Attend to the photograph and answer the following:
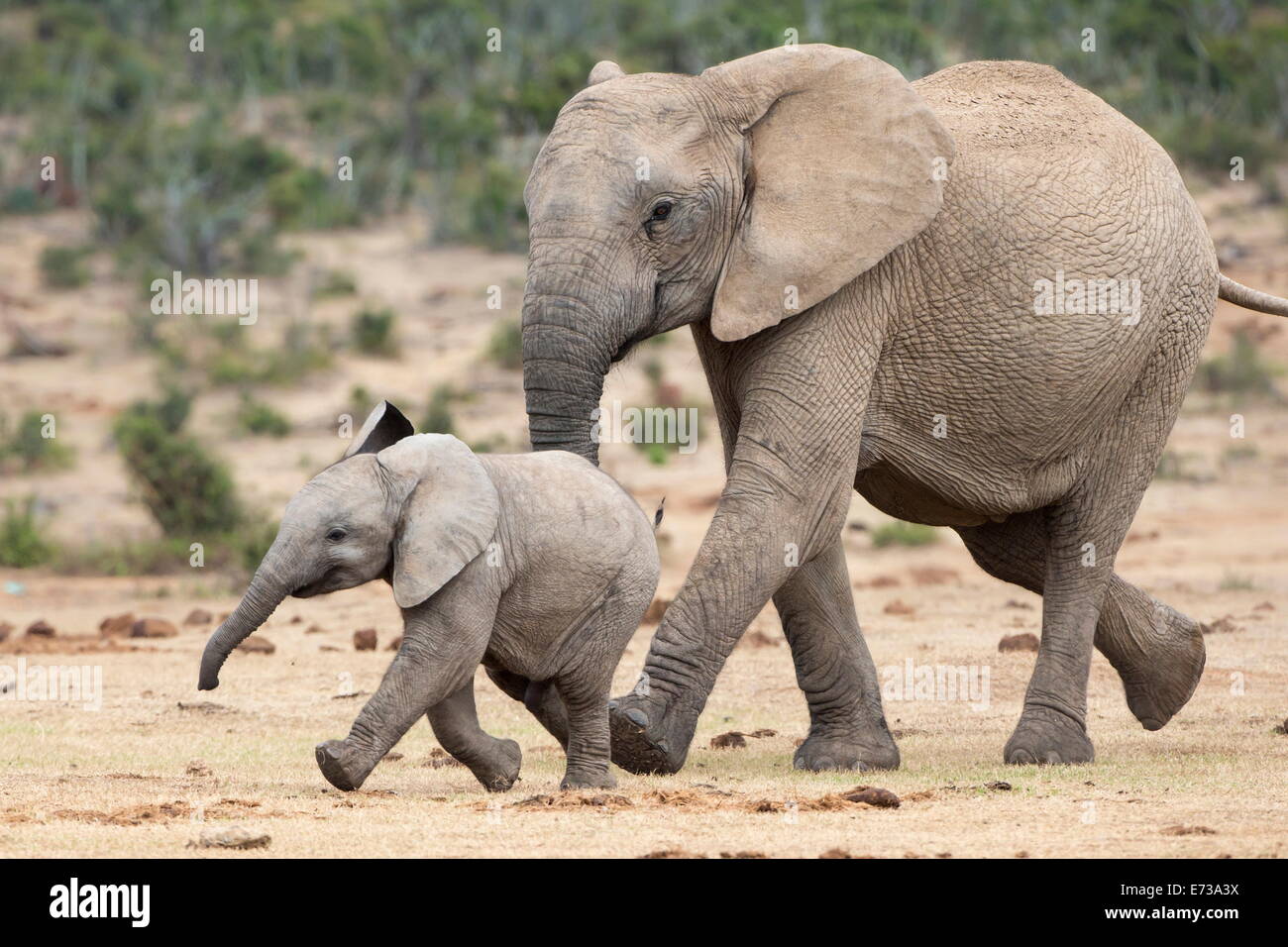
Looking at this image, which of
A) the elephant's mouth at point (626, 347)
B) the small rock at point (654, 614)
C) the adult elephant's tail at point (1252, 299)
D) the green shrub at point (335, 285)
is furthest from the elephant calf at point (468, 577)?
the green shrub at point (335, 285)

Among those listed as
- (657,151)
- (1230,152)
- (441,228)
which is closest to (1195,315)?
(657,151)

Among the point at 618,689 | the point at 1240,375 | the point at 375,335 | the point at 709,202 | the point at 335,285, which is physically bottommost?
the point at 618,689

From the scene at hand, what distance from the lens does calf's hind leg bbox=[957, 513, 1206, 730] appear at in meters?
9.17

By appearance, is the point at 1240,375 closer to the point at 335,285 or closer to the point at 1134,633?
the point at 335,285

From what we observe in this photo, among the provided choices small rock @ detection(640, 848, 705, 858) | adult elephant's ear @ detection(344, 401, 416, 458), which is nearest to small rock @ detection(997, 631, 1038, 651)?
adult elephant's ear @ detection(344, 401, 416, 458)

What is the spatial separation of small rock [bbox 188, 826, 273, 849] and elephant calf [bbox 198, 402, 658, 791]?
793 mm

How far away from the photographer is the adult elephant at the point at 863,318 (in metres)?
7.48

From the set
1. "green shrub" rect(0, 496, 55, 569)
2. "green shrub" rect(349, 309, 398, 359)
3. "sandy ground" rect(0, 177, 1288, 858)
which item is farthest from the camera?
"green shrub" rect(349, 309, 398, 359)

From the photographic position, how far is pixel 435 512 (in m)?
6.71

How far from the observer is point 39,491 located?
718 inches

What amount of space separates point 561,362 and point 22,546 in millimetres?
9983

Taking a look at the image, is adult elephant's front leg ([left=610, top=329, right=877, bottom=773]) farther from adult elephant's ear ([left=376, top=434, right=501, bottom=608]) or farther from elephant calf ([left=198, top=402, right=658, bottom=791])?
adult elephant's ear ([left=376, top=434, right=501, bottom=608])

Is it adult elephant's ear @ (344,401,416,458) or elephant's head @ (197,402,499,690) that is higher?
adult elephant's ear @ (344,401,416,458)

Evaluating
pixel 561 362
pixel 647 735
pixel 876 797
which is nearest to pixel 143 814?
pixel 647 735
